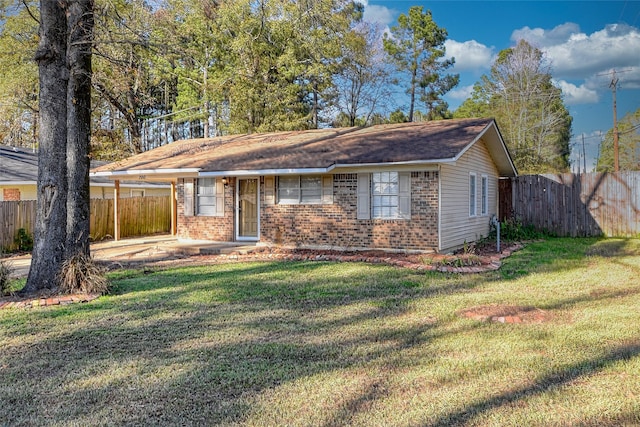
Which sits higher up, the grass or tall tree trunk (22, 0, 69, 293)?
tall tree trunk (22, 0, 69, 293)

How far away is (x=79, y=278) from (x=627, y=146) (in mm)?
42072

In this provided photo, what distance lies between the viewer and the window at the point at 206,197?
14844 mm

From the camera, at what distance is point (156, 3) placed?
935 centimetres

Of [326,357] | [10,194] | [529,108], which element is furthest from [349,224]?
[529,108]

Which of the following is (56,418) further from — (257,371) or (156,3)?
(156,3)

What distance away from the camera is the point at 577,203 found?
1650 centimetres

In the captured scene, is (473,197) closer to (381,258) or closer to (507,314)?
(381,258)

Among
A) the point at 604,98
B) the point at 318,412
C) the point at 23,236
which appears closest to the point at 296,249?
the point at 23,236

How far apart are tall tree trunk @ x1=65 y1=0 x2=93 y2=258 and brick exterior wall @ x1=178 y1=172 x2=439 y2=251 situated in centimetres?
587

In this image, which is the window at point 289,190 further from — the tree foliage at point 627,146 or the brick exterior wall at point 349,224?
the tree foliage at point 627,146

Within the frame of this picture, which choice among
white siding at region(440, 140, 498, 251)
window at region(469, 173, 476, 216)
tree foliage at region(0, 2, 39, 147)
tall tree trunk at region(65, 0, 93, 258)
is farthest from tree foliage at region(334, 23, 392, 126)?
tall tree trunk at region(65, 0, 93, 258)

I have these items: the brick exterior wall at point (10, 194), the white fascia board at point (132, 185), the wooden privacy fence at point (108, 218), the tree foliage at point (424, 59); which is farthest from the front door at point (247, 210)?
the tree foliage at point (424, 59)

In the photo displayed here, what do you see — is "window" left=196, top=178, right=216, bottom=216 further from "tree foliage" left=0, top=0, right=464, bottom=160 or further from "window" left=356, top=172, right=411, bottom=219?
"window" left=356, top=172, right=411, bottom=219

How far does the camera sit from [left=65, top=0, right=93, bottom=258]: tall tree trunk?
8055 millimetres
